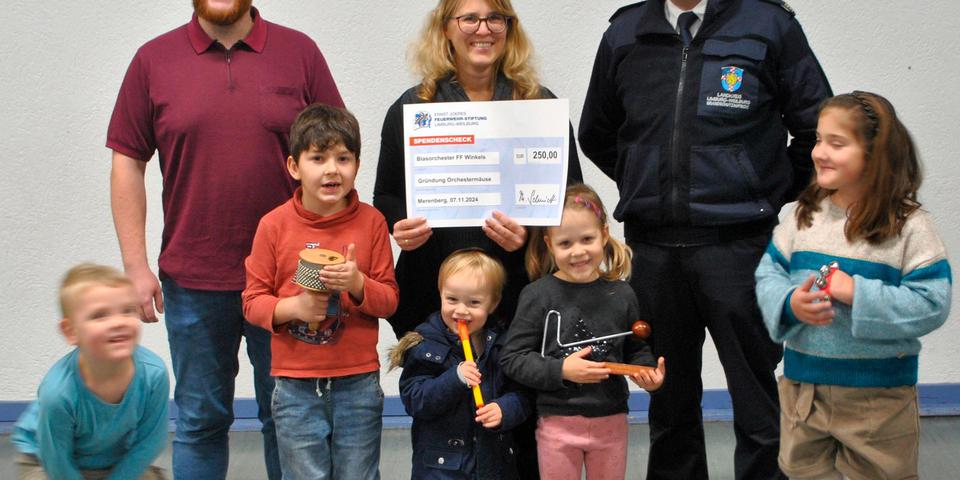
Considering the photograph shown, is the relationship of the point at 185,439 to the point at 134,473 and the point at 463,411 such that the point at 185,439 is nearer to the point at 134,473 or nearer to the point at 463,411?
the point at 134,473

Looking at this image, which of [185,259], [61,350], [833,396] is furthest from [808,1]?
[61,350]

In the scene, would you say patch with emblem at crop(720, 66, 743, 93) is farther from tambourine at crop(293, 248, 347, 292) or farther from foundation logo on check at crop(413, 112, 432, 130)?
tambourine at crop(293, 248, 347, 292)

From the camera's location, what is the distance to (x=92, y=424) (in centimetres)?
267

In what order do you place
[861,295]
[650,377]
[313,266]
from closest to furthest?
[861,295] → [313,266] → [650,377]

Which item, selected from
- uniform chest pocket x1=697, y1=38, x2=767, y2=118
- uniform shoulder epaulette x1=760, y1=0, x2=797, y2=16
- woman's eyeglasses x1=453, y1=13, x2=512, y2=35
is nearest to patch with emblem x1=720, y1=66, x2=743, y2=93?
uniform chest pocket x1=697, y1=38, x2=767, y2=118

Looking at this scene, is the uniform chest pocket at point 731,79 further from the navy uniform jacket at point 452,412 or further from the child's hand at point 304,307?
the child's hand at point 304,307

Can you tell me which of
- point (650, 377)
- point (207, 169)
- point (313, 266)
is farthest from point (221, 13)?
point (650, 377)

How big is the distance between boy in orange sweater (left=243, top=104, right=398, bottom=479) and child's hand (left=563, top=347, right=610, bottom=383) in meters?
0.56

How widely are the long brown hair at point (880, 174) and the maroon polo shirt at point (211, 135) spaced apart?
168 cm

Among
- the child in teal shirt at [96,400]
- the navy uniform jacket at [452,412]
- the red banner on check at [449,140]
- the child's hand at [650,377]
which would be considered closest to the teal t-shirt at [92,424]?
the child in teal shirt at [96,400]

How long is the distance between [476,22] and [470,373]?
1056 millimetres

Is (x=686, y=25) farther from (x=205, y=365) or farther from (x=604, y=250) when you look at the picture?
(x=205, y=365)

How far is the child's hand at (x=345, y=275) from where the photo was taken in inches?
111

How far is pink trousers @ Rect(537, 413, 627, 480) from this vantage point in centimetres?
301
